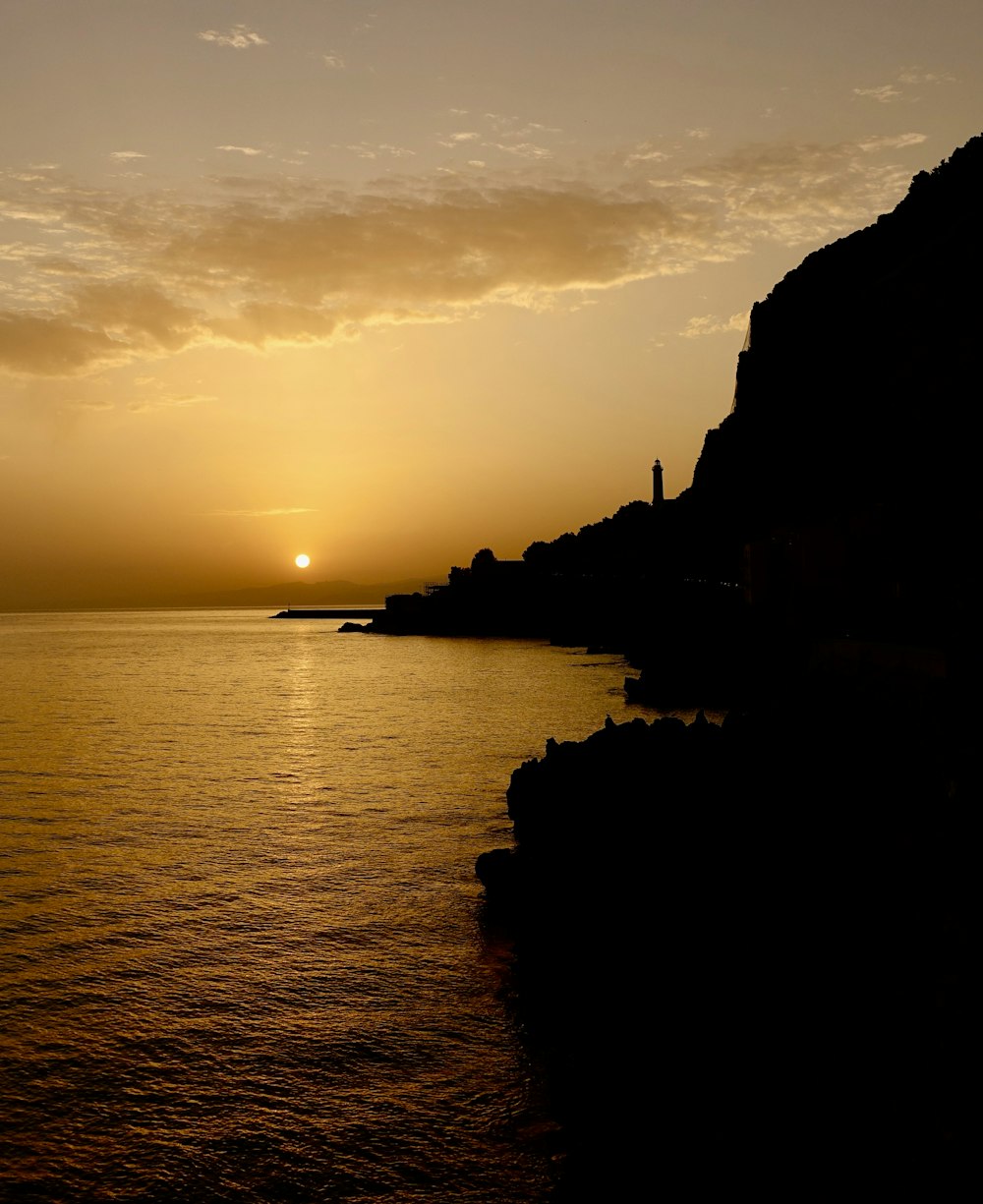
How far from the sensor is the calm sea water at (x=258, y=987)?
877 cm

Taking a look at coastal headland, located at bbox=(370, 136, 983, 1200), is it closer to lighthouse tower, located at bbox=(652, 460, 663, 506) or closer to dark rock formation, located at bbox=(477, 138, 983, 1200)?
dark rock formation, located at bbox=(477, 138, 983, 1200)

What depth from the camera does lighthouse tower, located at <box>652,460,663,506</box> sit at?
420ft

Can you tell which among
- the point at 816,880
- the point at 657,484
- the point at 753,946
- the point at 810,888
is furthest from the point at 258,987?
the point at 657,484

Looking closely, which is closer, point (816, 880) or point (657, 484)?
point (816, 880)

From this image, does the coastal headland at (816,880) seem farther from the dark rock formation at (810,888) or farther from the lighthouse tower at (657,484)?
the lighthouse tower at (657,484)

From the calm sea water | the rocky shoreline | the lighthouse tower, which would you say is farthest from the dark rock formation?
the lighthouse tower

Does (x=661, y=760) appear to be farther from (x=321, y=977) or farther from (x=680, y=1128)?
(x=680, y=1128)

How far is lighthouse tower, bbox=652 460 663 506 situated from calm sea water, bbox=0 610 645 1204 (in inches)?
3842

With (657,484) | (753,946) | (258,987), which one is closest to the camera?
(753,946)

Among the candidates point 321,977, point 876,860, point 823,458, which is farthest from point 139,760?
point 876,860

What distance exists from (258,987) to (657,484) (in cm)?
12001

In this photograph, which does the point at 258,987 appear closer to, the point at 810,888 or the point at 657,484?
the point at 810,888

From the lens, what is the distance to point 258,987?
1295 centimetres

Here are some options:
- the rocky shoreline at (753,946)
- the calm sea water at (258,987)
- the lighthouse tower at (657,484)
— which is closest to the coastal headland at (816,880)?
the rocky shoreline at (753,946)
